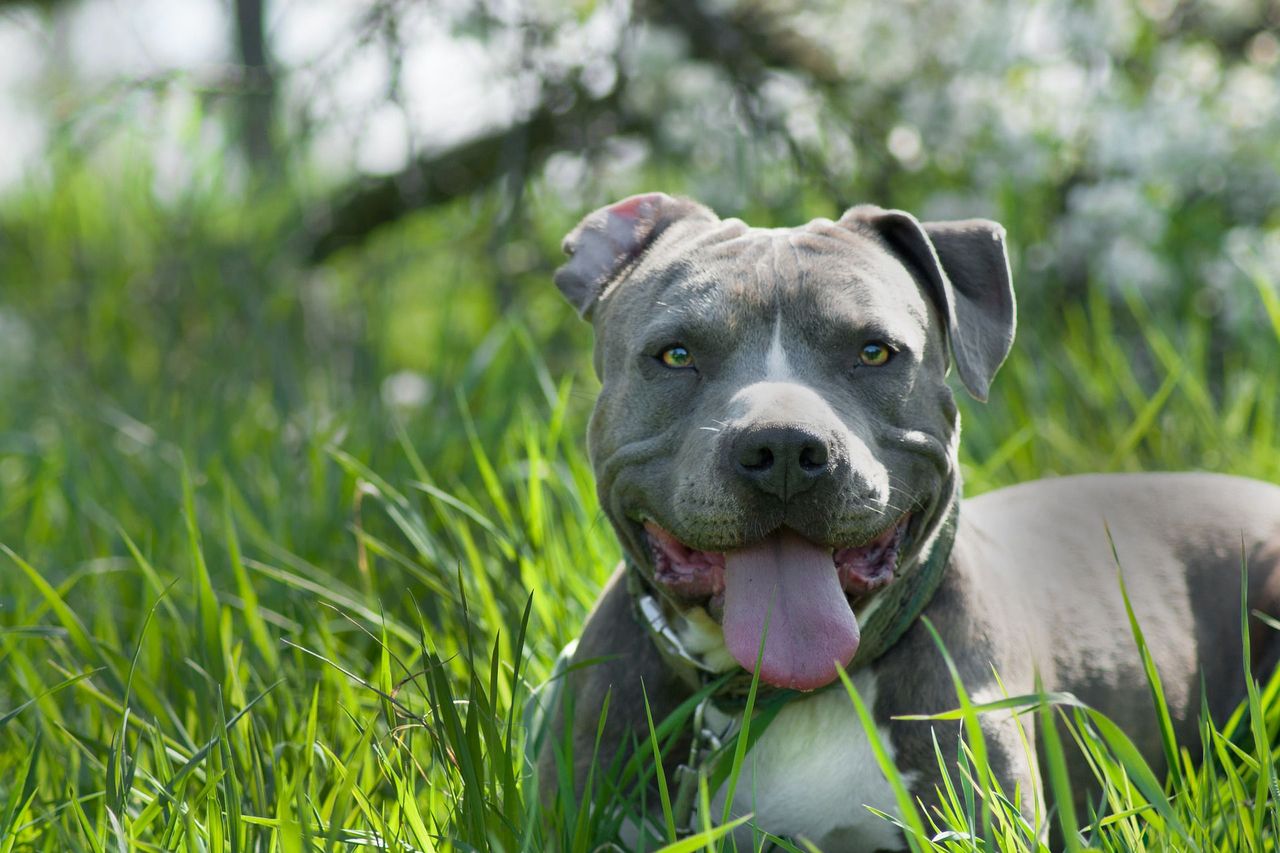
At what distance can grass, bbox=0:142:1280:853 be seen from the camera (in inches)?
97.8

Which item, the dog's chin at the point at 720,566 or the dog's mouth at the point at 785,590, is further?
the dog's chin at the point at 720,566

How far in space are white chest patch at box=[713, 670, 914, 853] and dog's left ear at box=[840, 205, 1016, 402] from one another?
0.74 meters

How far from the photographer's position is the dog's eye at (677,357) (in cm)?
282

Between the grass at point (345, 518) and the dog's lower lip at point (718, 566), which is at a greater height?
the dog's lower lip at point (718, 566)

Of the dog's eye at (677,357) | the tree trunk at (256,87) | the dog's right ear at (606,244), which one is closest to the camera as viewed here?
the dog's eye at (677,357)

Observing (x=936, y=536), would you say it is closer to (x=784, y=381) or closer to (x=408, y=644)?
(x=784, y=381)

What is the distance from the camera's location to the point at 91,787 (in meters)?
3.01

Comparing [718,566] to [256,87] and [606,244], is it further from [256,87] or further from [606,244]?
[256,87]

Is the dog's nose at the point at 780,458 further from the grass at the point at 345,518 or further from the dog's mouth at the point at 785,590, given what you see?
the grass at the point at 345,518

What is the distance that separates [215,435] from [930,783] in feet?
11.1

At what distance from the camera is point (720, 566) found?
107 inches

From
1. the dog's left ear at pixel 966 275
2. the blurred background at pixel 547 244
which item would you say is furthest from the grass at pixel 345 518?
the dog's left ear at pixel 966 275

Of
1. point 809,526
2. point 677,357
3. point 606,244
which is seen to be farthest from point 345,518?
point 809,526

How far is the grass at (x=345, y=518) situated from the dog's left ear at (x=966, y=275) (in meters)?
0.83
